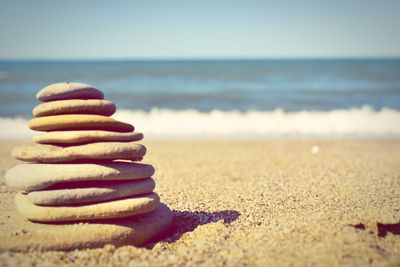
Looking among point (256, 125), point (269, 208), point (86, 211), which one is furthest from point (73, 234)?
point (256, 125)

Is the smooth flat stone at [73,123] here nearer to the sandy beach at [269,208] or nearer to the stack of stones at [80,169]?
the stack of stones at [80,169]

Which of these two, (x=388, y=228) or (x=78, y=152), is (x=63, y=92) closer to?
(x=78, y=152)

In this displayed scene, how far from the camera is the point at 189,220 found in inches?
226

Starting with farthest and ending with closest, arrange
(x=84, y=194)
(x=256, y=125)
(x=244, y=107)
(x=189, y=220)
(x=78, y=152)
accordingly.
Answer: (x=244, y=107) < (x=256, y=125) < (x=189, y=220) < (x=78, y=152) < (x=84, y=194)

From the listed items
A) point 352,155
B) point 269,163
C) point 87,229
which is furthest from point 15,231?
point 352,155

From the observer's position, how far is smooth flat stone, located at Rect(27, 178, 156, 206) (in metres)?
4.50

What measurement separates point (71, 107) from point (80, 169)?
0.81 metres

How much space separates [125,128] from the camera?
5148 mm

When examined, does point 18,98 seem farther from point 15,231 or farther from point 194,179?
point 15,231

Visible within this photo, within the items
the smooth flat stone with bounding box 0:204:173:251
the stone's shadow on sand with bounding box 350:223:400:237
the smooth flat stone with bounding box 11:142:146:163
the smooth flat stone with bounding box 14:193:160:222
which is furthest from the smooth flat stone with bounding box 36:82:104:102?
the stone's shadow on sand with bounding box 350:223:400:237

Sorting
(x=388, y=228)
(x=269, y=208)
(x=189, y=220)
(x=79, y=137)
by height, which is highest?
(x=79, y=137)

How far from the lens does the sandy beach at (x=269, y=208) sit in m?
4.17

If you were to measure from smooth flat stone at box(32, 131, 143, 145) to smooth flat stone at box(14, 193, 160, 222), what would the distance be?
762 mm

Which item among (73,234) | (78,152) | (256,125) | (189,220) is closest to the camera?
(73,234)
